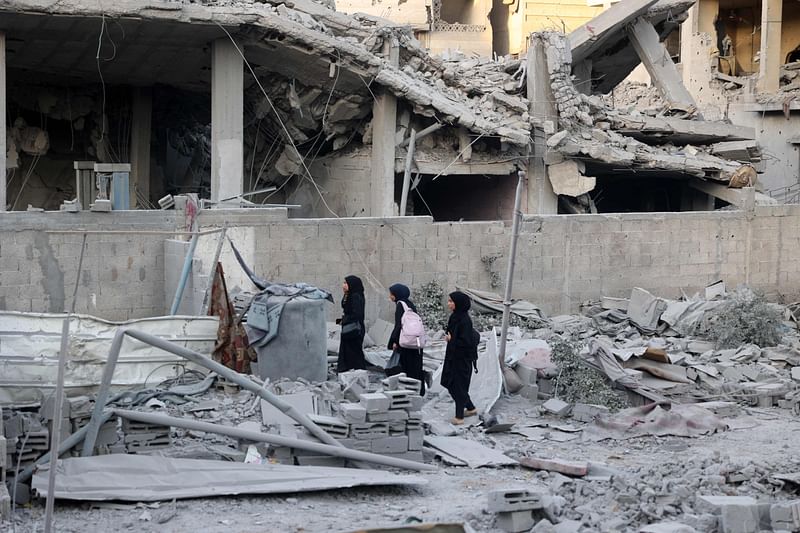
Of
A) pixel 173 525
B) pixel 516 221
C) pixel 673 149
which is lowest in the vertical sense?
pixel 173 525

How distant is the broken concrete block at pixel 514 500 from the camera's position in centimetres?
816

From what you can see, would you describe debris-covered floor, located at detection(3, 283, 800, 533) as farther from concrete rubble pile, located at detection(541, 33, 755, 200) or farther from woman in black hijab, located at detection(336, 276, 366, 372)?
concrete rubble pile, located at detection(541, 33, 755, 200)

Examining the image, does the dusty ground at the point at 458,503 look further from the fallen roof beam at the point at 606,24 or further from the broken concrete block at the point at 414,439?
the fallen roof beam at the point at 606,24

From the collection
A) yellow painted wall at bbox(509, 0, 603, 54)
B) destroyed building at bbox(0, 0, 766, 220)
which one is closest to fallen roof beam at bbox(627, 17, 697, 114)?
destroyed building at bbox(0, 0, 766, 220)

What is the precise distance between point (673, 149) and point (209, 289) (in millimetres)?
13804

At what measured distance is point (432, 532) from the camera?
7559 mm

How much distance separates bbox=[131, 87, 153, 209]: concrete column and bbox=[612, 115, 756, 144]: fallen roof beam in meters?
9.90

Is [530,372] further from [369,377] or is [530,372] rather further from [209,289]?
[209,289]

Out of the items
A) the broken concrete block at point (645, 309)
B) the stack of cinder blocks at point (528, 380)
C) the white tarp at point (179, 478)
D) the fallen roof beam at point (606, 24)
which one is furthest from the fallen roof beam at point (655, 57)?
the white tarp at point (179, 478)

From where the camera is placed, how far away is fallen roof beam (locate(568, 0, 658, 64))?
2514 cm

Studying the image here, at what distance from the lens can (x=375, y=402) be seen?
9891 millimetres

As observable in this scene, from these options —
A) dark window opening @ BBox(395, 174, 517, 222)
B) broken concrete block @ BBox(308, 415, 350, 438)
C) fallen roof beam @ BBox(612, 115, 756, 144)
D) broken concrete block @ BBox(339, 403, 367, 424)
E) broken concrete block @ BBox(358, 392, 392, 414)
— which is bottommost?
broken concrete block @ BBox(308, 415, 350, 438)

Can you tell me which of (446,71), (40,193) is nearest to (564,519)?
(446,71)

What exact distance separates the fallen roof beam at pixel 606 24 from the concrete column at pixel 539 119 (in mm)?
2020
